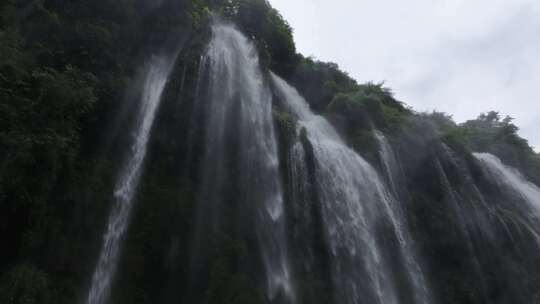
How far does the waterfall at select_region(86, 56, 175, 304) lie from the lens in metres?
8.69

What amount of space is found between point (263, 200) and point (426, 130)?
9.72 metres

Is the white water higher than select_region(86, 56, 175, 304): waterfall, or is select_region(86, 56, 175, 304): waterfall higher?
the white water

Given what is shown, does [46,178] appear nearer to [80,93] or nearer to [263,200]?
[80,93]

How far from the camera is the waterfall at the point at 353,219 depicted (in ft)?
34.8

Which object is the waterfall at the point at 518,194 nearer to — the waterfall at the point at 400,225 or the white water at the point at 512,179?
the white water at the point at 512,179

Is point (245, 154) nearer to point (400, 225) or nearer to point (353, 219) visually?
point (353, 219)

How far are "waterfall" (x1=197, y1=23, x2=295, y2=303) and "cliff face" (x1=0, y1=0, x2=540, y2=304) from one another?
42 millimetres

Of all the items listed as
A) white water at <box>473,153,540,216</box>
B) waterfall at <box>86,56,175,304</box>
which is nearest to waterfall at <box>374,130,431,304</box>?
white water at <box>473,153,540,216</box>

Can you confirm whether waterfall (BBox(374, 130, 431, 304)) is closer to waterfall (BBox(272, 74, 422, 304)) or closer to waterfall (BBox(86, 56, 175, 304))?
waterfall (BBox(272, 74, 422, 304))

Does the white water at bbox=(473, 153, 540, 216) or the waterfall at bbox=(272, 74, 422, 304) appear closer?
the waterfall at bbox=(272, 74, 422, 304)

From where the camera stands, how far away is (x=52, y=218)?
878cm

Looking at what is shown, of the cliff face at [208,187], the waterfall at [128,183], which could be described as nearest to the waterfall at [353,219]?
the cliff face at [208,187]

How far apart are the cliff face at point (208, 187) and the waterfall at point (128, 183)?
0.40 feet

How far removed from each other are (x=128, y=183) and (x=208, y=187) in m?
1.95
